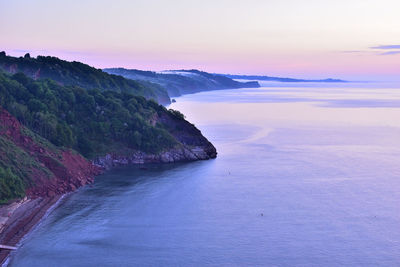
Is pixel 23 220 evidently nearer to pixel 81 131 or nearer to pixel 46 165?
pixel 46 165

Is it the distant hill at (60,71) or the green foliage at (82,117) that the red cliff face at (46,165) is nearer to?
the green foliage at (82,117)

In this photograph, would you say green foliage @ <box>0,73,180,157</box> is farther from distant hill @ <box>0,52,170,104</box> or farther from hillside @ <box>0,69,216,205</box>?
distant hill @ <box>0,52,170,104</box>

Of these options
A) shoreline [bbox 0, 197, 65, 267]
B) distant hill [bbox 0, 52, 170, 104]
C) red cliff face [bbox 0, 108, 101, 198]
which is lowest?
shoreline [bbox 0, 197, 65, 267]

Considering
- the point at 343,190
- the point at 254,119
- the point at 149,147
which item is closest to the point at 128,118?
the point at 149,147

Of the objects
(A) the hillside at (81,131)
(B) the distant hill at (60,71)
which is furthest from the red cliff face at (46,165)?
(B) the distant hill at (60,71)

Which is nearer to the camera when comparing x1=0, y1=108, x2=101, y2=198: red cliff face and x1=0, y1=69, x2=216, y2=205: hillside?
x1=0, y1=108, x2=101, y2=198: red cliff face

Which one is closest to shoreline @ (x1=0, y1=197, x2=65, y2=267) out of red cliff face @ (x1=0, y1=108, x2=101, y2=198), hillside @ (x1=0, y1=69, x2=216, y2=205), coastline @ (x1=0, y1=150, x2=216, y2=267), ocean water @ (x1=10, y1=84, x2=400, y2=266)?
coastline @ (x1=0, y1=150, x2=216, y2=267)
